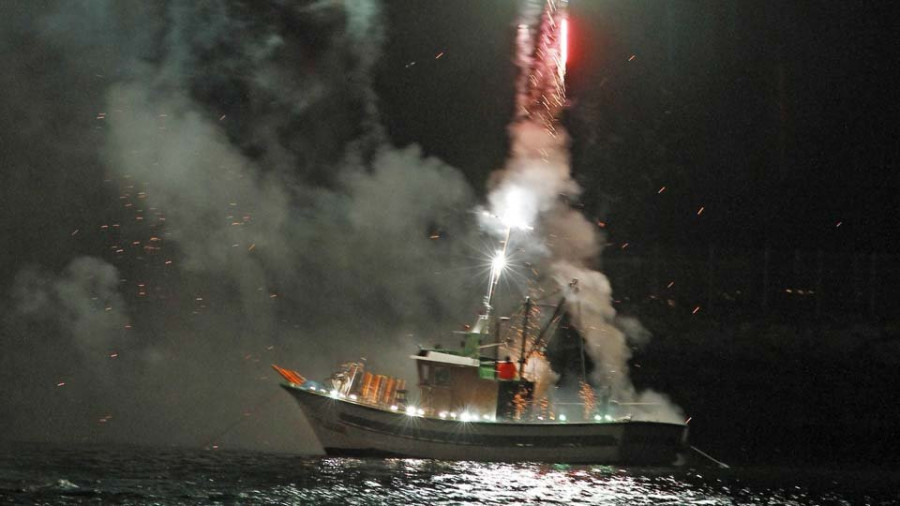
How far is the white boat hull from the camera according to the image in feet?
83.8

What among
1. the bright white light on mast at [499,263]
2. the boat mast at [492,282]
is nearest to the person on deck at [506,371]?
the boat mast at [492,282]

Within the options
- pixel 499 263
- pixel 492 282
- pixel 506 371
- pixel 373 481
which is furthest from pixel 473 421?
pixel 499 263

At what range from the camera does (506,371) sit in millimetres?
26734

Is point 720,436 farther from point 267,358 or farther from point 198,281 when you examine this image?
point 198,281

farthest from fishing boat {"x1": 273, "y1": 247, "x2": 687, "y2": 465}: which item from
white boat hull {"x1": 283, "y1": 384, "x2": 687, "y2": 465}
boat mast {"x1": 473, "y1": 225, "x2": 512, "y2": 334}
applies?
boat mast {"x1": 473, "y1": 225, "x2": 512, "y2": 334}

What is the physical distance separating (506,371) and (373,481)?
6.39 m

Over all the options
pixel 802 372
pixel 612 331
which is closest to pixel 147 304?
pixel 612 331

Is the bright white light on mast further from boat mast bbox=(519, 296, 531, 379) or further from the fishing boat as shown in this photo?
the fishing boat

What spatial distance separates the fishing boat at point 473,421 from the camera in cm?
2556

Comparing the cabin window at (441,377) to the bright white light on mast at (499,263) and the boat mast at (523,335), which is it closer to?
the boat mast at (523,335)

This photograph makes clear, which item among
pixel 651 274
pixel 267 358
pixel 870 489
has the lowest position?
pixel 870 489

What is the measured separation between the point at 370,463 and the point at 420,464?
1423 mm

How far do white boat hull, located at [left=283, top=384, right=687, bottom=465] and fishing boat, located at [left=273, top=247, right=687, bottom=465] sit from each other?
0.10ft

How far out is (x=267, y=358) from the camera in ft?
121
